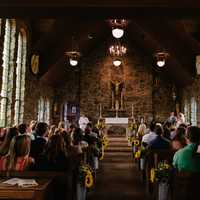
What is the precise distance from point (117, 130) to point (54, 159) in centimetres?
1190

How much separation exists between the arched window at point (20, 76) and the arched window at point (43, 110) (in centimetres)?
297

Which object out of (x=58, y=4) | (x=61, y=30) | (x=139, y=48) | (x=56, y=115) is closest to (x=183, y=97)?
(x=139, y=48)

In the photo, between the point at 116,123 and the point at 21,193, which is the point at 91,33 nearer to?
the point at 116,123

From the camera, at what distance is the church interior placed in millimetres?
4031

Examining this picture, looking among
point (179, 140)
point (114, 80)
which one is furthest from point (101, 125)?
point (179, 140)

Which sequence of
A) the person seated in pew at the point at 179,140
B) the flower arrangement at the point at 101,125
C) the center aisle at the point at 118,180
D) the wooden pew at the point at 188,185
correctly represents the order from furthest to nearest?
the flower arrangement at the point at 101,125
the center aisle at the point at 118,180
the person seated in pew at the point at 179,140
the wooden pew at the point at 188,185

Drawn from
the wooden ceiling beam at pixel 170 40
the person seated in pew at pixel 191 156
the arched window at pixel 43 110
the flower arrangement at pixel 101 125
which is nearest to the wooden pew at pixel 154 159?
the person seated in pew at pixel 191 156

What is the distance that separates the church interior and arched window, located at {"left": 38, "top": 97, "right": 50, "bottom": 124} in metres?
0.09

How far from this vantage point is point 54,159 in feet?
13.2

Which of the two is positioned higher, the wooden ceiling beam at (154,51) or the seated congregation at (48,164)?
the wooden ceiling beam at (154,51)

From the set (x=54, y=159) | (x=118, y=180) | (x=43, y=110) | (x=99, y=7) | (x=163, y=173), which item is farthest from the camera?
(x=43, y=110)

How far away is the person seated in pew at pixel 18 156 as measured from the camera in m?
3.76

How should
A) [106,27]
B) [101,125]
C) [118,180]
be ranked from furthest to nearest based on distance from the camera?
[106,27] < [101,125] < [118,180]

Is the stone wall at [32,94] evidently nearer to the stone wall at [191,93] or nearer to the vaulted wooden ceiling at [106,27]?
the vaulted wooden ceiling at [106,27]
